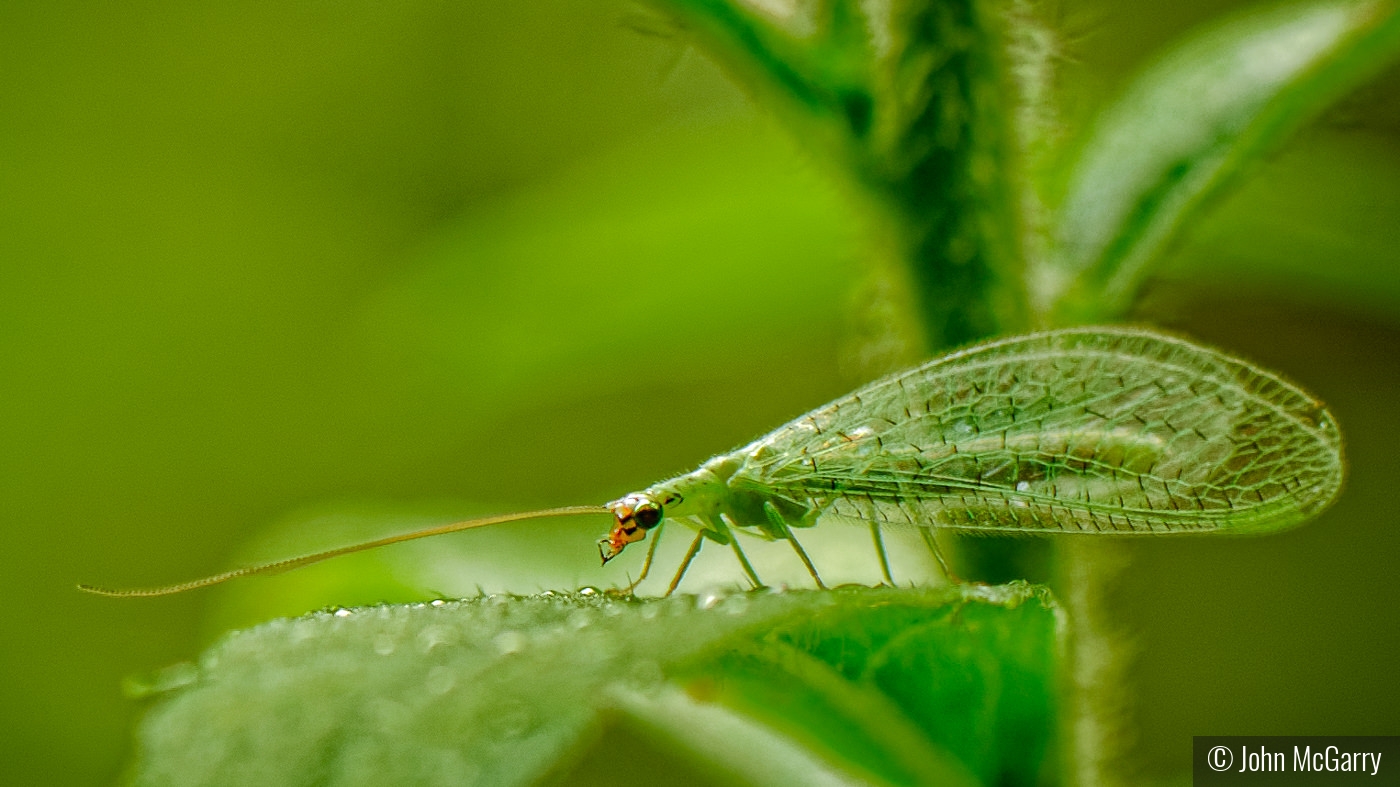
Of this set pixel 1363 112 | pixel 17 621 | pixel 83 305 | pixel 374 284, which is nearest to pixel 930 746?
pixel 1363 112

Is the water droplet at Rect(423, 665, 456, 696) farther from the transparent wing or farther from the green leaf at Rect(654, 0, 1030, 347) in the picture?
the transparent wing

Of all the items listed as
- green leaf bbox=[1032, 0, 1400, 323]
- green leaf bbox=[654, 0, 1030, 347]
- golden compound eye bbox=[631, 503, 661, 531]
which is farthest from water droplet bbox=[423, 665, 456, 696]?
golden compound eye bbox=[631, 503, 661, 531]

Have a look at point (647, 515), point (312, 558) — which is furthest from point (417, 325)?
point (312, 558)

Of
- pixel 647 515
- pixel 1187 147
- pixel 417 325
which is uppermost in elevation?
pixel 1187 147

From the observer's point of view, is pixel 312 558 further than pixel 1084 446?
No

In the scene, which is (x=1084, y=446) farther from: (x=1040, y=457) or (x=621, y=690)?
(x=621, y=690)

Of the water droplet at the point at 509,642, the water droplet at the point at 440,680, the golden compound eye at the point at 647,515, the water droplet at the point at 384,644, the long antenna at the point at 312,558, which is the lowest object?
the golden compound eye at the point at 647,515

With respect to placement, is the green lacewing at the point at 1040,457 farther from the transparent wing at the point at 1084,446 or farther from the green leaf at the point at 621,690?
the green leaf at the point at 621,690

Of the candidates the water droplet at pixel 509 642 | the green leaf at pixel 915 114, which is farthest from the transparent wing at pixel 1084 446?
the water droplet at pixel 509 642
